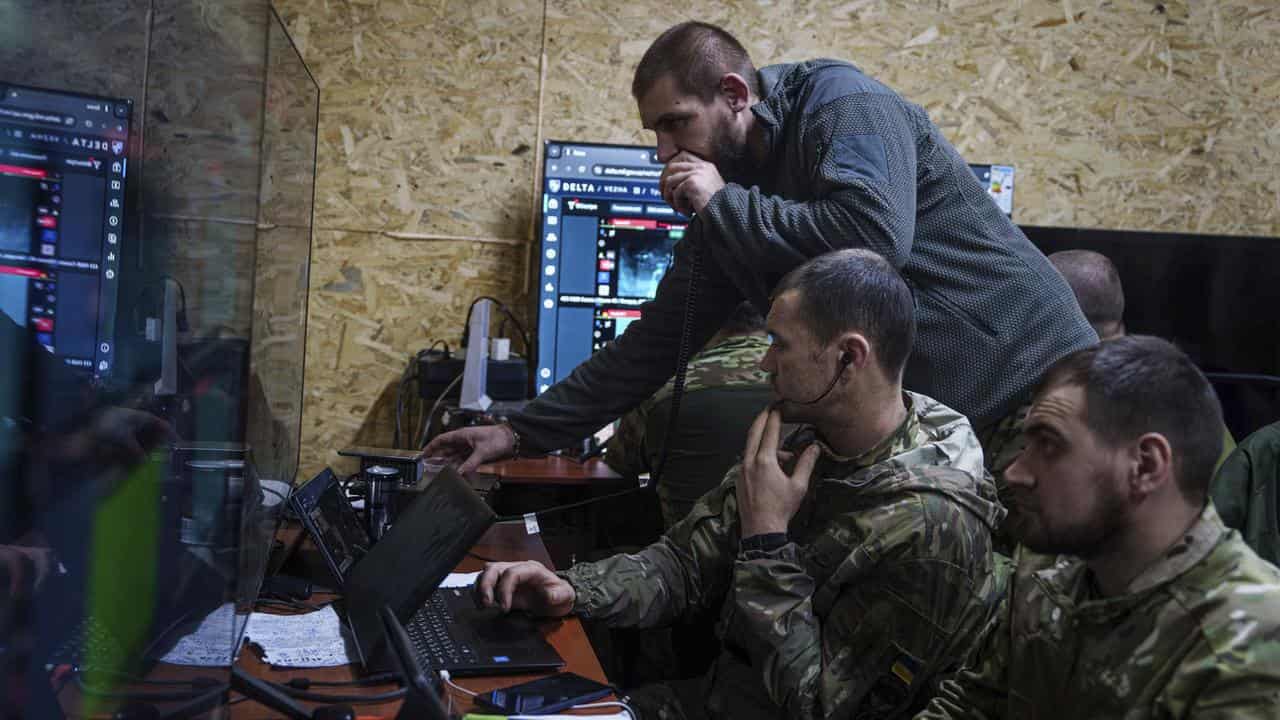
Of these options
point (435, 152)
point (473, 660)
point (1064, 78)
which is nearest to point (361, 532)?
point (473, 660)

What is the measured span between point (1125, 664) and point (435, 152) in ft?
10.6

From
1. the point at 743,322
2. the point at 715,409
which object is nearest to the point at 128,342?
the point at 715,409

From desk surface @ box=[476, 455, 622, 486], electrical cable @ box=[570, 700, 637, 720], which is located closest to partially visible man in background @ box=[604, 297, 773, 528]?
desk surface @ box=[476, 455, 622, 486]

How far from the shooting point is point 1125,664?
3.49 ft

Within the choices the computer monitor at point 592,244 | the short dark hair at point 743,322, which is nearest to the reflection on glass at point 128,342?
the short dark hair at point 743,322

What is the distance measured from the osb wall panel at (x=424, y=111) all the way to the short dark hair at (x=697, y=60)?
6.95ft

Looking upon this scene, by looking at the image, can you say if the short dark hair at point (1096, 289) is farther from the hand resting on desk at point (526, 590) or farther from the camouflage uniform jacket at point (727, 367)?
the hand resting on desk at point (526, 590)

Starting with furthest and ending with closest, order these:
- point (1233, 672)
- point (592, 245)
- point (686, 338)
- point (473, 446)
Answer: point (592, 245)
point (473, 446)
point (686, 338)
point (1233, 672)

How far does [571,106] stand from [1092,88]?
2003 millimetres

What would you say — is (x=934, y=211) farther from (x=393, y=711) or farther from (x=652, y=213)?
(x=652, y=213)

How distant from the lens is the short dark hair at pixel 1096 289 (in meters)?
2.85

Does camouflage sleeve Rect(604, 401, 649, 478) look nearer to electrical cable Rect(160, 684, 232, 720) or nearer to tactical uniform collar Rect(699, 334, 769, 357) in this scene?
tactical uniform collar Rect(699, 334, 769, 357)

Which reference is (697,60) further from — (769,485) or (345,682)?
(345,682)

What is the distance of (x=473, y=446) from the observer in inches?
90.5
